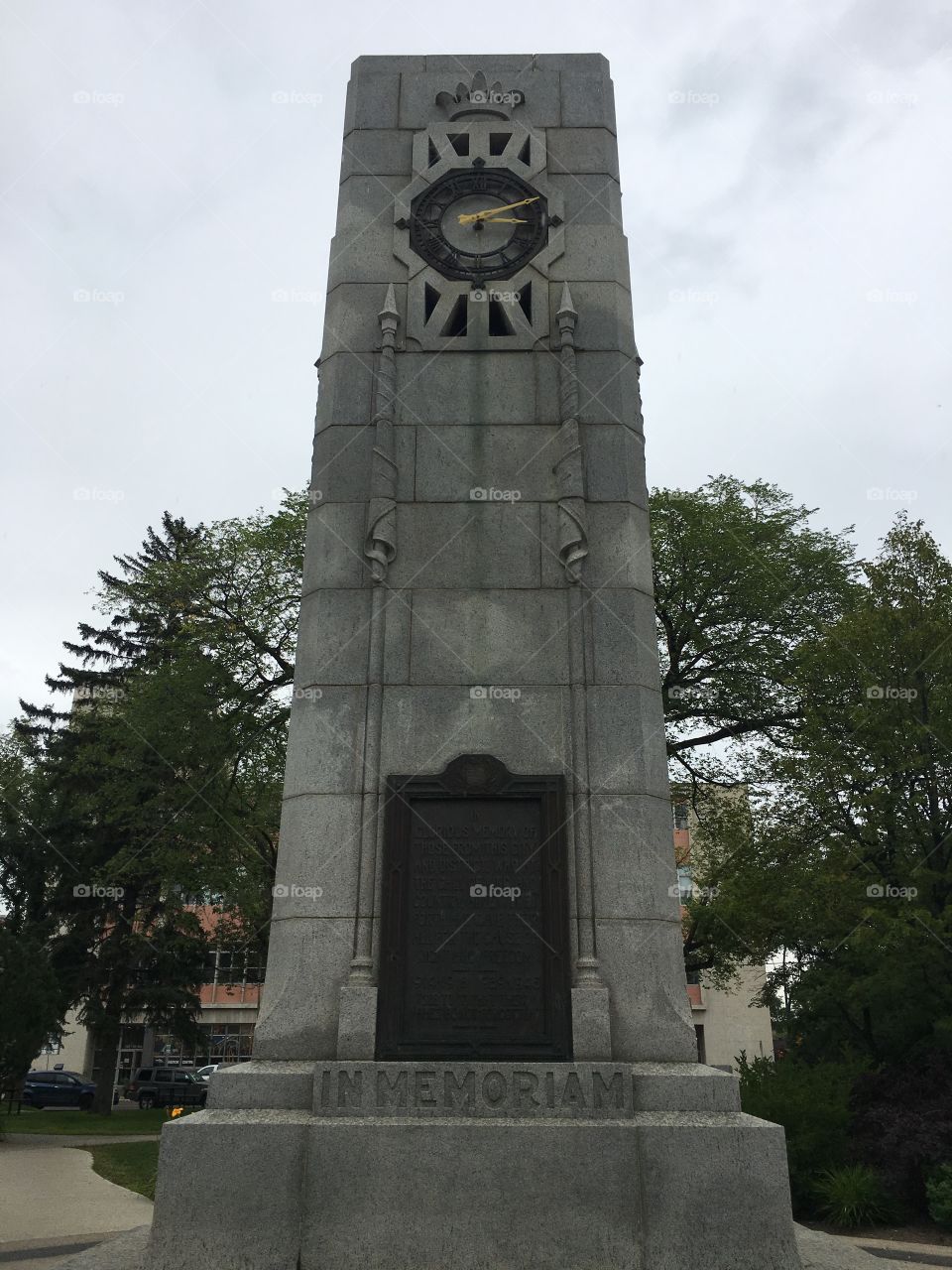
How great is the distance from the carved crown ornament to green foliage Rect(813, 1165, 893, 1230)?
16099mm

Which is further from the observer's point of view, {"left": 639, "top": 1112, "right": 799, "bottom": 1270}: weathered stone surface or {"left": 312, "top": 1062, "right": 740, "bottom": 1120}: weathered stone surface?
{"left": 312, "top": 1062, "right": 740, "bottom": 1120}: weathered stone surface

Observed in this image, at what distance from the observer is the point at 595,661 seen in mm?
9703

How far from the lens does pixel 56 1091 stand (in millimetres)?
46219

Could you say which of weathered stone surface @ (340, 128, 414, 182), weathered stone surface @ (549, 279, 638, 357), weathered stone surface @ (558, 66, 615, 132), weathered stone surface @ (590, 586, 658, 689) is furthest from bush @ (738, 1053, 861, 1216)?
weathered stone surface @ (340, 128, 414, 182)

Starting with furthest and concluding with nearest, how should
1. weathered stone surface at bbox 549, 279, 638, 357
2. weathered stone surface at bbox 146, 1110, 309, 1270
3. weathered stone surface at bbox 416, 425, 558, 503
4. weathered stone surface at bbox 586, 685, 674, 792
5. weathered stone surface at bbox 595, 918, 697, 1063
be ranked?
weathered stone surface at bbox 549, 279, 638, 357 < weathered stone surface at bbox 416, 425, 558, 503 < weathered stone surface at bbox 586, 685, 674, 792 < weathered stone surface at bbox 595, 918, 697, 1063 < weathered stone surface at bbox 146, 1110, 309, 1270

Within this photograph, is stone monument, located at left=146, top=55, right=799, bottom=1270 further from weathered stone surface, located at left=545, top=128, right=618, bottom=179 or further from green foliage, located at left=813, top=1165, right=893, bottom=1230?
green foliage, located at left=813, top=1165, right=893, bottom=1230

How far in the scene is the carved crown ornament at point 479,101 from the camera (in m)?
12.4

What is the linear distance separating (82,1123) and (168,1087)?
14.7 m

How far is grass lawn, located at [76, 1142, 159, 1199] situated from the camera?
679 inches

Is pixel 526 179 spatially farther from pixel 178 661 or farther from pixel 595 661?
pixel 178 661

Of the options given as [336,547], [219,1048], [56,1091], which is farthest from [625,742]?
[219,1048]

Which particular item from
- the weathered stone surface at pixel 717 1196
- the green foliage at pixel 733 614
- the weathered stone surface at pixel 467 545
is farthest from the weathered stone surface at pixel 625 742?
the green foliage at pixel 733 614

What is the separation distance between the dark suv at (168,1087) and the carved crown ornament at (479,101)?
1778 inches

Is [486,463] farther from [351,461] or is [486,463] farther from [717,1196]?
[717,1196]
